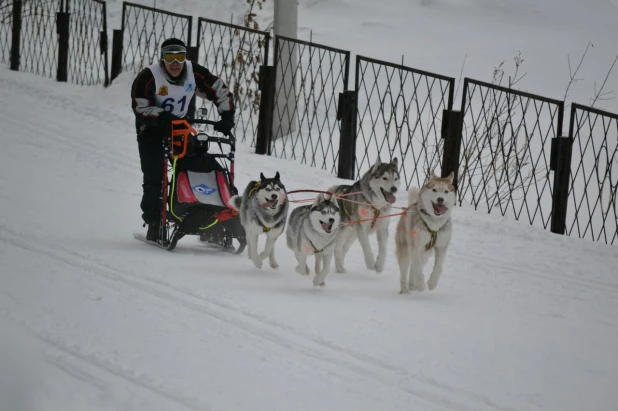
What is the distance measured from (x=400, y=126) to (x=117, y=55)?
5467 millimetres

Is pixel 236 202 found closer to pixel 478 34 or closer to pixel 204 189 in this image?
pixel 204 189

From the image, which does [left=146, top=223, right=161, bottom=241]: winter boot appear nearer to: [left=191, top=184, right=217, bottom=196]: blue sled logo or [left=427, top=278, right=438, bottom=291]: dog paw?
[left=191, top=184, right=217, bottom=196]: blue sled logo

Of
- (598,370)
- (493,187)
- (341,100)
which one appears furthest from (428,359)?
(493,187)

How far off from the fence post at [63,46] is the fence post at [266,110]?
4749mm

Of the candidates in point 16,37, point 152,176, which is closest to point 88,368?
point 152,176

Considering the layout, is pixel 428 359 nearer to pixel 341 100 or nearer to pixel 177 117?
pixel 177 117

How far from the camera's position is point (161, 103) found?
7.60 meters

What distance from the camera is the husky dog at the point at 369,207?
7078mm

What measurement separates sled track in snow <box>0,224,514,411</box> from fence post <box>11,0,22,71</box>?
9739mm

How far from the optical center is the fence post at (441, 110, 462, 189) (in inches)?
387

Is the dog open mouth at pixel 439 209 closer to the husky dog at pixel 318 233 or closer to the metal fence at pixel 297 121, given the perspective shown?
the husky dog at pixel 318 233

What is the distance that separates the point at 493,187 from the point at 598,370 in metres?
6.64

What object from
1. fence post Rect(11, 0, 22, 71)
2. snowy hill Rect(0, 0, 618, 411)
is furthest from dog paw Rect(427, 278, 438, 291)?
fence post Rect(11, 0, 22, 71)

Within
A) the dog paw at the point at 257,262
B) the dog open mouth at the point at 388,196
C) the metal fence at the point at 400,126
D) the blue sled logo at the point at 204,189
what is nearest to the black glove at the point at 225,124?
the blue sled logo at the point at 204,189
